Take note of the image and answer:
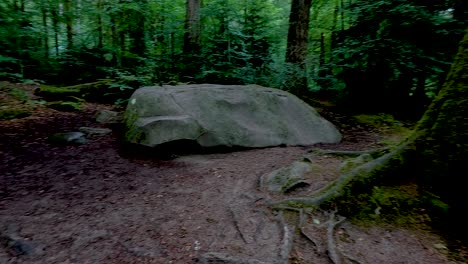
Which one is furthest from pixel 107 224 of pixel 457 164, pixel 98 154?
pixel 457 164

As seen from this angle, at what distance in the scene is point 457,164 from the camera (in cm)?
333

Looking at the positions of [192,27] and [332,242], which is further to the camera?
[192,27]

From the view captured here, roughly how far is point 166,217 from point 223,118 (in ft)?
11.2

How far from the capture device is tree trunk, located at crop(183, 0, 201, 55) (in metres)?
11.5

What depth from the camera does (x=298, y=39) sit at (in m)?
10.7

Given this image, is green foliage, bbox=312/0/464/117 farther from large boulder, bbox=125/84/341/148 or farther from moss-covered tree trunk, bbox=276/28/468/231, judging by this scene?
moss-covered tree trunk, bbox=276/28/468/231

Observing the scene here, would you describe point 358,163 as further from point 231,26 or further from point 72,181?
point 231,26

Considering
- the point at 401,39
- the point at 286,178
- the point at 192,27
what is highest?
the point at 192,27

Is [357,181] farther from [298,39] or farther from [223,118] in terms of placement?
[298,39]

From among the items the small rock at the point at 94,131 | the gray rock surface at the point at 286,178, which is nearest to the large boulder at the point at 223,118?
the small rock at the point at 94,131

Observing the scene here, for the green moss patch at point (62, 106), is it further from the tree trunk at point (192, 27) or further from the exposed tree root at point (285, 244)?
the exposed tree root at point (285, 244)

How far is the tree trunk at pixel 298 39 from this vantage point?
10547mm

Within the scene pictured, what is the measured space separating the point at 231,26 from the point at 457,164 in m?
9.13

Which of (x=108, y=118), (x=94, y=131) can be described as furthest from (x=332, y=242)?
(x=108, y=118)
